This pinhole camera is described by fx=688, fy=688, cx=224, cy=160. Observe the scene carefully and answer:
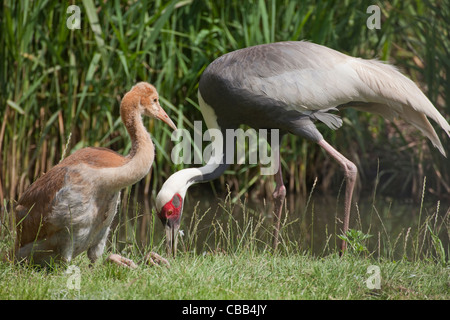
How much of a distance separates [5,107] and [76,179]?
9.24ft

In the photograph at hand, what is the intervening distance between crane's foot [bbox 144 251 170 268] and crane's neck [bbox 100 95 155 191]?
1.47ft

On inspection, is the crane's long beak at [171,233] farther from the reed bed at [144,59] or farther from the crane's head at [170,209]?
the reed bed at [144,59]

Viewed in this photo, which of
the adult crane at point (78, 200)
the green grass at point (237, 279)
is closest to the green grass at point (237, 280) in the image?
the green grass at point (237, 279)

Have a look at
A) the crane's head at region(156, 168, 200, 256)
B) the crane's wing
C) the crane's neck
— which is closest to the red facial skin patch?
the crane's head at region(156, 168, 200, 256)

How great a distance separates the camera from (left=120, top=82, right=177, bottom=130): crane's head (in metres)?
4.32

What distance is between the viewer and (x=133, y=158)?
162 inches

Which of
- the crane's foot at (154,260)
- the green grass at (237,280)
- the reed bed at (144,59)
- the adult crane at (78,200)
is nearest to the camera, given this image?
the green grass at (237,280)

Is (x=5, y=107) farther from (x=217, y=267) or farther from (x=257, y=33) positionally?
(x=217, y=267)

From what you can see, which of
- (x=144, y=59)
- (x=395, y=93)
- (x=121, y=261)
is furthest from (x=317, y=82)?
(x=144, y=59)

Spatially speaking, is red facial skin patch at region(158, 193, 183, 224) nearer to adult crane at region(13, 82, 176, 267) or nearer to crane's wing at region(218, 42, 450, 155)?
adult crane at region(13, 82, 176, 267)

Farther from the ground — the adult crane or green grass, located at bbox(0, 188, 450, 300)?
the adult crane

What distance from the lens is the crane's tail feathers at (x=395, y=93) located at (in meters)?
5.18

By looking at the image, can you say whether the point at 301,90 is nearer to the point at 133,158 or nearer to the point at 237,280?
the point at 133,158

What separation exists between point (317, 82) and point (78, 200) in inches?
85.0
